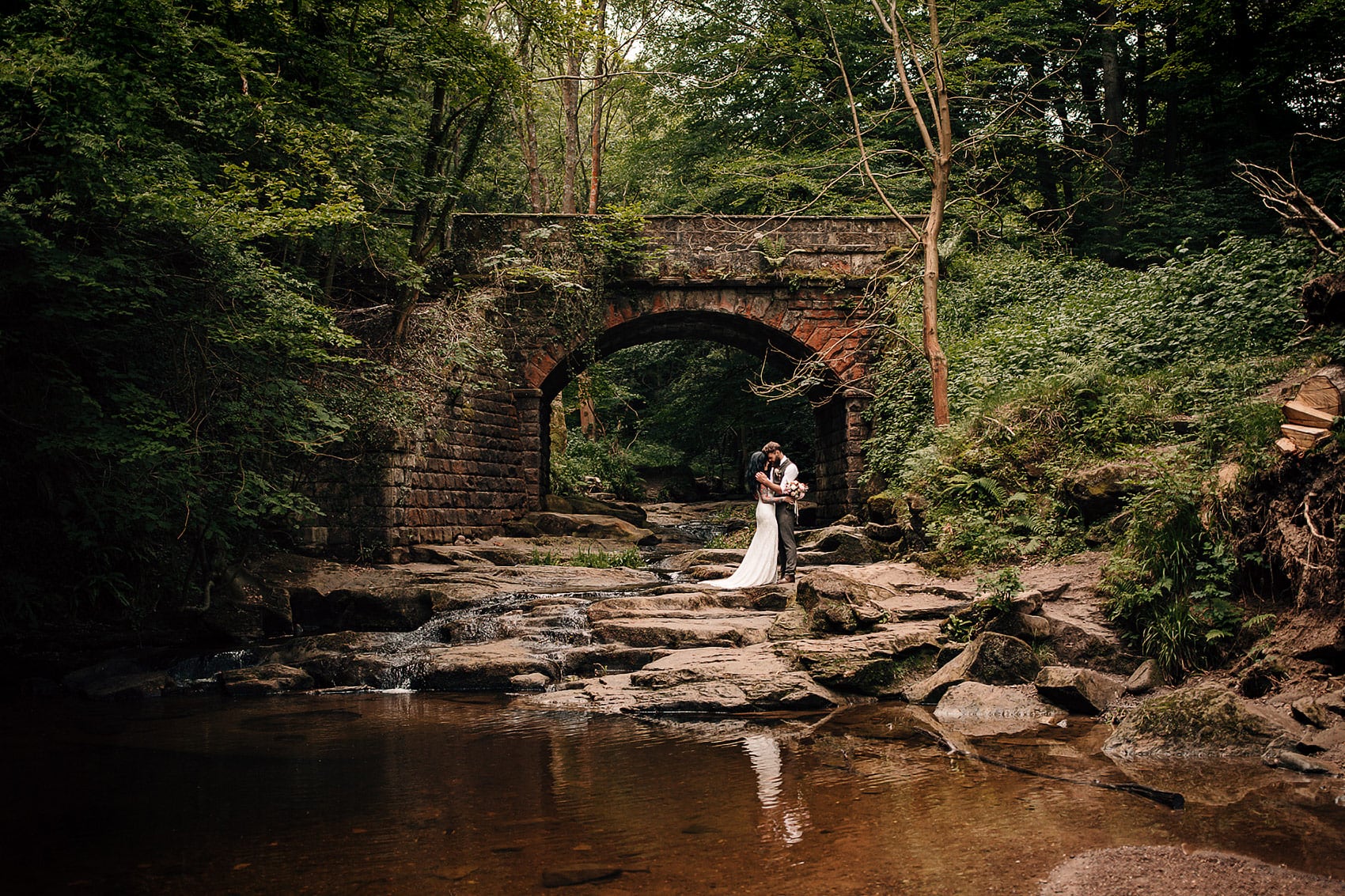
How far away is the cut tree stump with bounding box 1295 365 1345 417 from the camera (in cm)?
533

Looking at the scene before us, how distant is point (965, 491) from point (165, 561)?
8.91 metres

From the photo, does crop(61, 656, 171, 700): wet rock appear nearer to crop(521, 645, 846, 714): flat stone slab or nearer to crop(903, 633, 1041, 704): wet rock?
crop(521, 645, 846, 714): flat stone slab

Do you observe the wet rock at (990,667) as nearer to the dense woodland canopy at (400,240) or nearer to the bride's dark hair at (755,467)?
the dense woodland canopy at (400,240)

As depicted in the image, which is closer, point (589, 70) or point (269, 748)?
point (269, 748)

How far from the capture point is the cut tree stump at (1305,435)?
17.0 feet

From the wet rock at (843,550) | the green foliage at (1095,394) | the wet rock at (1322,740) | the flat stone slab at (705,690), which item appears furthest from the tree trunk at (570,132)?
the wet rock at (1322,740)

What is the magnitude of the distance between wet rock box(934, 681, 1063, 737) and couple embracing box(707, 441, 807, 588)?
3.76 m

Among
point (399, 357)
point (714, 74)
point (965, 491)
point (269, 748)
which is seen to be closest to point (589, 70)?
point (714, 74)

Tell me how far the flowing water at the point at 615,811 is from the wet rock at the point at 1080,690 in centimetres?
28

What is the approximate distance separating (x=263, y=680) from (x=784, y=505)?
5.33 meters

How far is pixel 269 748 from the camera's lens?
5.21 metres

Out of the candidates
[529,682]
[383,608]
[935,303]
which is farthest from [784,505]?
[383,608]

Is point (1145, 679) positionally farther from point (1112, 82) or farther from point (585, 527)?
point (1112, 82)

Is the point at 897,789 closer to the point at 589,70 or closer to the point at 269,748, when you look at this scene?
the point at 269,748
